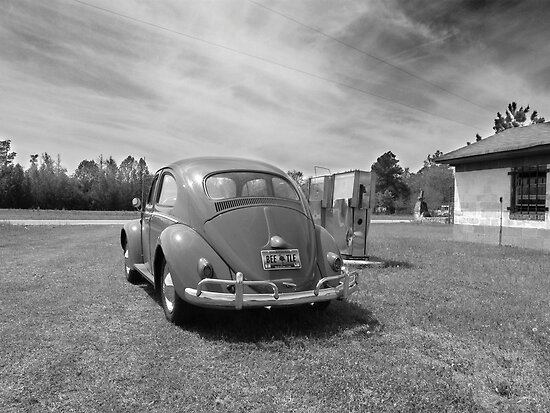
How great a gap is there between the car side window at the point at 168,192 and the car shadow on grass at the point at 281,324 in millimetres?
1450

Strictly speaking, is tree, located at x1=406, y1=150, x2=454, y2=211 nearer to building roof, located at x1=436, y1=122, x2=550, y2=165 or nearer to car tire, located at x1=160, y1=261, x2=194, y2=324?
building roof, located at x1=436, y1=122, x2=550, y2=165

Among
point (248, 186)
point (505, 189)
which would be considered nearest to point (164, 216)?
point (248, 186)

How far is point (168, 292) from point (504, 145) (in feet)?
40.2

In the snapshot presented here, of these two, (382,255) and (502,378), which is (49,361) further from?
(382,255)

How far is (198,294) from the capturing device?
3.86 meters

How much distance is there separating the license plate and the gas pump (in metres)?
4.78

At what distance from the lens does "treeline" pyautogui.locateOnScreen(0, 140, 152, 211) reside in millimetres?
43906

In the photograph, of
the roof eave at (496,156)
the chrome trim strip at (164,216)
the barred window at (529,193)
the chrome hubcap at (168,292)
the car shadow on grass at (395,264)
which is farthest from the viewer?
the barred window at (529,193)

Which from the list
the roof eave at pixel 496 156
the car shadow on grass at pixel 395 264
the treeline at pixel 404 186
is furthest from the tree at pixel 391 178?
the car shadow on grass at pixel 395 264

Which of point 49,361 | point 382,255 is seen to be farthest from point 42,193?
point 49,361

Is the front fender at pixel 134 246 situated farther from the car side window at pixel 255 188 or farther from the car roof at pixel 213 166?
the car side window at pixel 255 188

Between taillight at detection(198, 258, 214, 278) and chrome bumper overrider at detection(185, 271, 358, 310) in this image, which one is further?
taillight at detection(198, 258, 214, 278)

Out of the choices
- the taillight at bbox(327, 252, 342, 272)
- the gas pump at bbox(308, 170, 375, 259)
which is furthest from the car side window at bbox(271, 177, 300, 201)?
the gas pump at bbox(308, 170, 375, 259)

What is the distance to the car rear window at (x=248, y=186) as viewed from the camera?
4.64 meters
